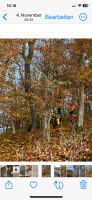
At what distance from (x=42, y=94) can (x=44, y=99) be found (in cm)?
11

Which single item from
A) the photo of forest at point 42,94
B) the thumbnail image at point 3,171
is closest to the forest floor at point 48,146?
the photo of forest at point 42,94

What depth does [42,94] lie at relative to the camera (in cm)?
685

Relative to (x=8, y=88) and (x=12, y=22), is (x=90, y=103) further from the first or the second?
(x=12, y=22)

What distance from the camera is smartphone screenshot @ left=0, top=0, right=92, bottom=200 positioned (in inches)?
179

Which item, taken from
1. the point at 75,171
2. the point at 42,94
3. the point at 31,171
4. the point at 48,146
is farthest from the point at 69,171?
the point at 42,94

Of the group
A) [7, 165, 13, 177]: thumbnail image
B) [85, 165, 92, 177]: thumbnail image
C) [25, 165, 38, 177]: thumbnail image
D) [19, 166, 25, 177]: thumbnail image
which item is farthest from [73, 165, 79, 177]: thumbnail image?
[7, 165, 13, 177]: thumbnail image

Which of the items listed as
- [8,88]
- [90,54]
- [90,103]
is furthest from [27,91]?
[90,103]

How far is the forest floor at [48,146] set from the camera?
16.1 feet

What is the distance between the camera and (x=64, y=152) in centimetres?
511

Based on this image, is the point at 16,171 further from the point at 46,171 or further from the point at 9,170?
the point at 46,171

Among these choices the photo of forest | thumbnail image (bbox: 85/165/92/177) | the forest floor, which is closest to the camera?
thumbnail image (bbox: 85/165/92/177)

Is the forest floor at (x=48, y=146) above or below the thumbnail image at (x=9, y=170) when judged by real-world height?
below

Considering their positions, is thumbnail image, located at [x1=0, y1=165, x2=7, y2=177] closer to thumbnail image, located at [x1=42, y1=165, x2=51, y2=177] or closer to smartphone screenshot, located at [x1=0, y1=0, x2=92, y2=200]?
smartphone screenshot, located at [x1=0, y1=0, x2=92, y2=200]

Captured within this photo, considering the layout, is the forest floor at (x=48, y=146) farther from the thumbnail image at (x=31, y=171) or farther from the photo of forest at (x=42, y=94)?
the thumbnail image at (x=31, y=171)
